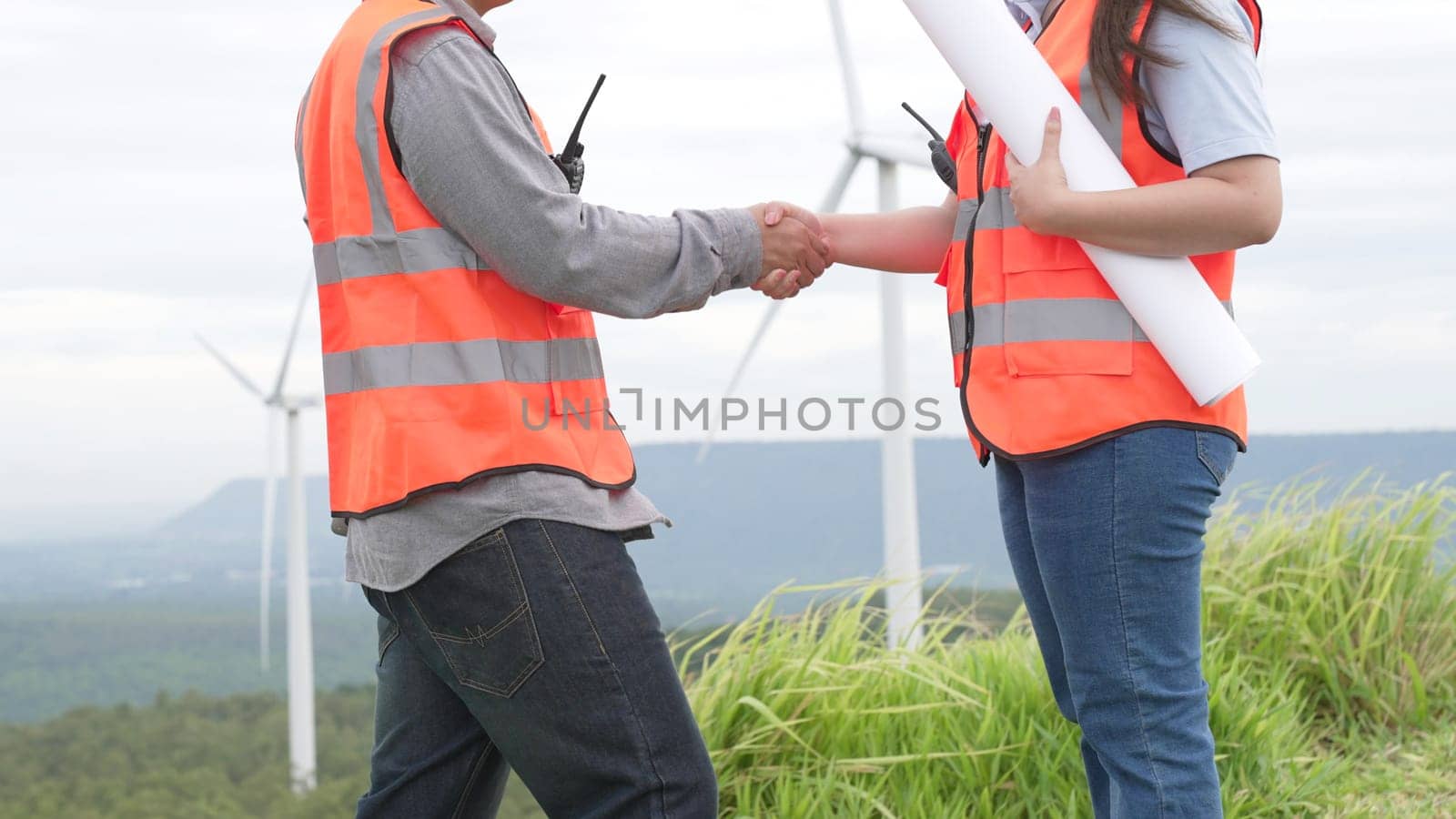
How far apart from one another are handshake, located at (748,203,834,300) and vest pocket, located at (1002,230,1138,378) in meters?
0.57

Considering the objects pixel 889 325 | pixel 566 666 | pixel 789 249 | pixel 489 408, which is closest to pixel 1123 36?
pixel 789 249

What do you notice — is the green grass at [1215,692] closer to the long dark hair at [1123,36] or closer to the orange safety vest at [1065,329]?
→ the orange safety vest at [1065,329]

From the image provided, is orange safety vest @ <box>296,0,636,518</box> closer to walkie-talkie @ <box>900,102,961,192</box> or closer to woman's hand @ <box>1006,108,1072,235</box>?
woman's hand @ <box>1006,108,1072,235</box>

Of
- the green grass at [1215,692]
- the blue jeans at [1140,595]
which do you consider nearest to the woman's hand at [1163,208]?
the blue jeans at [1140,595]

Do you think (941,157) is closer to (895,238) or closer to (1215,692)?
(895,238)

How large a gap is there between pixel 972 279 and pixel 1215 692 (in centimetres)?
270

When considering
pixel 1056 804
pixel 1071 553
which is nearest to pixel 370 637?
pixel 1071 553

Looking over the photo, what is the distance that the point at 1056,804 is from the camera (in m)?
4.28

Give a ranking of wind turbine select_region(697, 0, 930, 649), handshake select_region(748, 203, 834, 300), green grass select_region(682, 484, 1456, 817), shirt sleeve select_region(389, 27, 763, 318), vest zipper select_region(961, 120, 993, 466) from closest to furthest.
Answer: shirt sleeve select_region(389, 27, 763, 318) → vest zipper select_region(961, 120, 993, 466) → handshake select_region(748, 203, 834, 300) → green grass select_region(682, 484, 1456, 817) → wind turbine select_region(697, 0, 930, 649)

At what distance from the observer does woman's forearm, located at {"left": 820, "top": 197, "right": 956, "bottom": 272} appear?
125 inches

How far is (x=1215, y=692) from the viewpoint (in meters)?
4.63

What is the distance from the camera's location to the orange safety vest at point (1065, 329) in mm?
2395

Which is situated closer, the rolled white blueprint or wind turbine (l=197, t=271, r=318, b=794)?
the rolled white blueprint

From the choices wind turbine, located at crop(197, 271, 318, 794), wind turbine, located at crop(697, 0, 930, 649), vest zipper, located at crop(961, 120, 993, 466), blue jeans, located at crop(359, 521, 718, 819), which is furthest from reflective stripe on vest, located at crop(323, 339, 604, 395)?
wind turbine, located at crop(197, 271, 318, 794)
